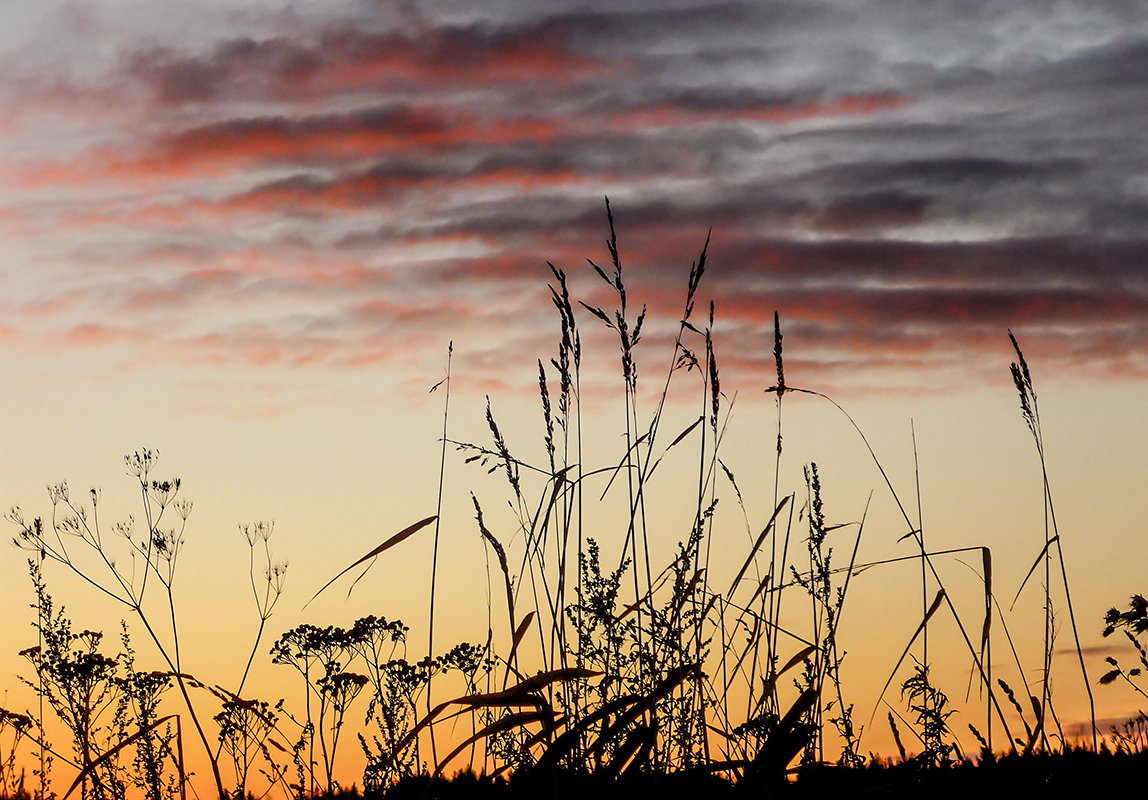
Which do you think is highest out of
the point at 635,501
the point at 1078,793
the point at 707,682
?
the point at 635,501

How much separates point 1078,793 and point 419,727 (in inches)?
79.6

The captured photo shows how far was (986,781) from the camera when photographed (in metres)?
3.30

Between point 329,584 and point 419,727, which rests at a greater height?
point 329,584

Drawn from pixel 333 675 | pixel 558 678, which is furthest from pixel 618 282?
pixel 333 675

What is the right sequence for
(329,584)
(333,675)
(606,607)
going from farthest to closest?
(333,675)
(606,607)
(329,584)

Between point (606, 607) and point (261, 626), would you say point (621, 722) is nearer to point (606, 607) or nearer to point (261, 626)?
point (606, 607)

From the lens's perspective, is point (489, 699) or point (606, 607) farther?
point (606, 607)

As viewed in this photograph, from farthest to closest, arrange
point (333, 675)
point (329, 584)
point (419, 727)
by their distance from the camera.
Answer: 1. point (333, 675)
2. point (329, 584)
3. point (419, 727)

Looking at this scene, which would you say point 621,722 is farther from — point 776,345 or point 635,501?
point 776,345

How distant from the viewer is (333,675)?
5254 millimetres

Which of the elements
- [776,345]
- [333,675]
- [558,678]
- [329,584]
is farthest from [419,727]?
[333,675]

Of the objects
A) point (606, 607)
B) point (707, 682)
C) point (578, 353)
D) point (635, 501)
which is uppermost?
point (578, 353)

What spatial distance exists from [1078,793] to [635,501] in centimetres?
149

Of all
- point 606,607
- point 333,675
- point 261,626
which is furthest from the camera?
point 333,675
